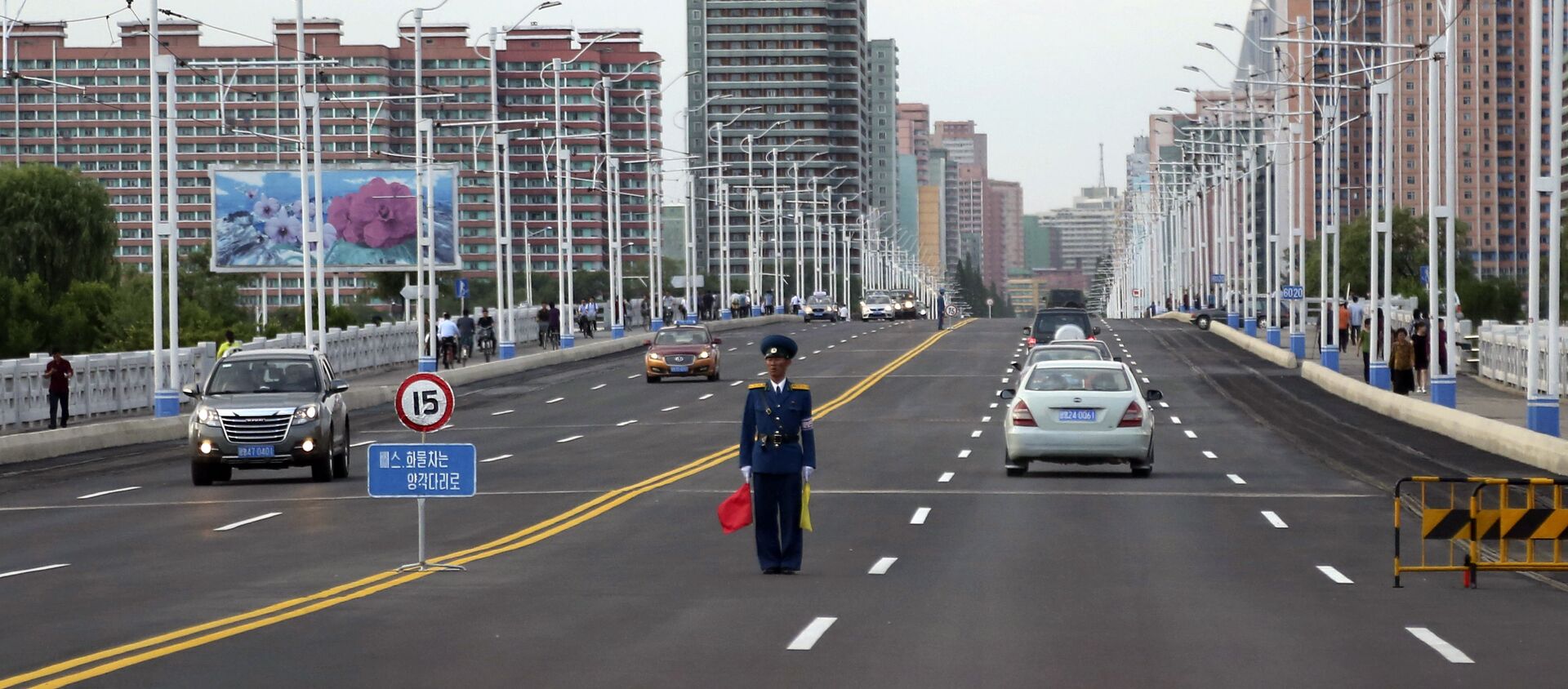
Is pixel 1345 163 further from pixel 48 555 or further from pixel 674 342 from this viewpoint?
pixel 48 555

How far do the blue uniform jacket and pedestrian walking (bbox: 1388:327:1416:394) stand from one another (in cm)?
3381

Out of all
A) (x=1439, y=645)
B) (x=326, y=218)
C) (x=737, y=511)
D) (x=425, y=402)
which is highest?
(x=326, y=218)

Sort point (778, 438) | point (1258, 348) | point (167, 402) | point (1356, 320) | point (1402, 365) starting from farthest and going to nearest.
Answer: point (1356, 320) < point (1258, 348) < point (1402, 365) < point (167, 402) < point (778, 438)

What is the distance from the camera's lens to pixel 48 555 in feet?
62.5

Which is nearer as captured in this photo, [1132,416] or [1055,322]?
[1132,416]

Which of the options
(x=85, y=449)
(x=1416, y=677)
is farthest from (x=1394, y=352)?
(x=1416, y=677)

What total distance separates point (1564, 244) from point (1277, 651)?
11919 centimetres

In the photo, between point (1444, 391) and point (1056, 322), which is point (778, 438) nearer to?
point (1444, 391)

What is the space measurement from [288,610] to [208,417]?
13.7 meters

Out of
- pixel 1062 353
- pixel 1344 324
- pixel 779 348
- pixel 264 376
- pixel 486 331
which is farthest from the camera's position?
pixel 1344 324

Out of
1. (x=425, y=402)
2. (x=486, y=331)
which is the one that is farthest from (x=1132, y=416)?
(x=486, y=331)

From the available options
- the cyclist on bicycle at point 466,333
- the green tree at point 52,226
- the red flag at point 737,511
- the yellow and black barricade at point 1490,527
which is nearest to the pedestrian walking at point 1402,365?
the yellow and black barricade at point 1490,527

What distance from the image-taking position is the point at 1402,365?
1865 inches

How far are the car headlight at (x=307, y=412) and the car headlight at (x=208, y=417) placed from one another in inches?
38.7
